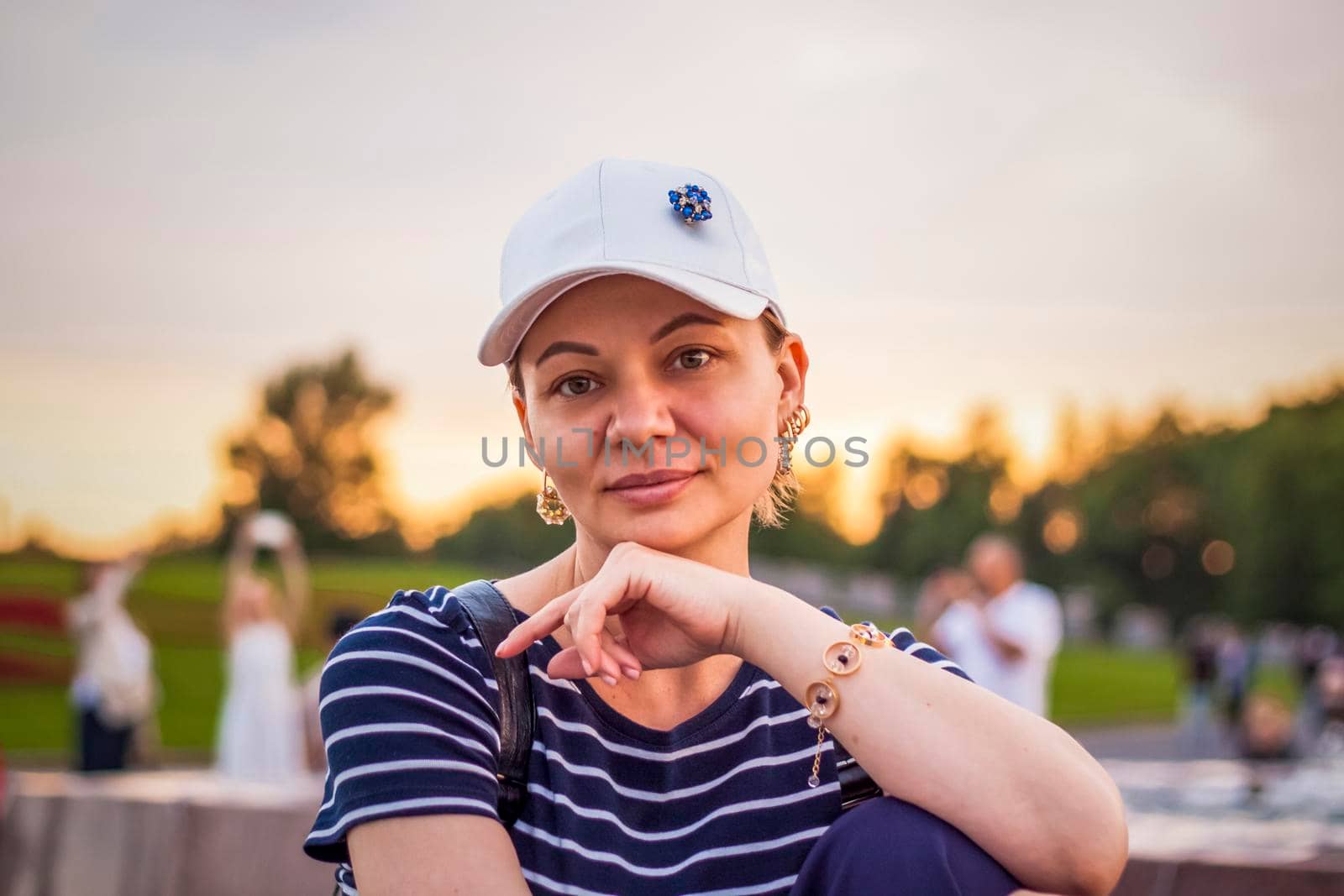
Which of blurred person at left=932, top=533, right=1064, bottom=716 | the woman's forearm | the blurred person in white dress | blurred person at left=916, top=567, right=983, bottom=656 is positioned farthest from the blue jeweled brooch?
the blurred person in white dress

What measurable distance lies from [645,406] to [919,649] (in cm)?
71

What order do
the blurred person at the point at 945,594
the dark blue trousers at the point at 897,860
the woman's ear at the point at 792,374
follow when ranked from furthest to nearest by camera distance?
the blurred person at the point at 945,594, the woman's ear at the point at 792,374, the dark blue trousers at the point at 897,860

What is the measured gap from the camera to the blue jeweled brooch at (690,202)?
217cm

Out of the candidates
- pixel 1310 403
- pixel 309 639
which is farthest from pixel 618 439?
pixel 1310 403

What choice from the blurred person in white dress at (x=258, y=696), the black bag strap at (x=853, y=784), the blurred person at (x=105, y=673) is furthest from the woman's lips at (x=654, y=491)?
the blurred person at (x=105, y=673)

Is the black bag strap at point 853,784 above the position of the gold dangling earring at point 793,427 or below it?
below

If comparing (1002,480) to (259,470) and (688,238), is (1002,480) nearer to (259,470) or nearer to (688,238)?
(259,470)

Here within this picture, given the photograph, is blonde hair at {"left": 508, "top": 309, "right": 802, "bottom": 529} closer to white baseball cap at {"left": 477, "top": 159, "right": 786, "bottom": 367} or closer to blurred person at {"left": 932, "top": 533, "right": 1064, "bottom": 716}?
white baseball cap at {"left": 477, "top": 159, "right": 786, "bottom": 367}

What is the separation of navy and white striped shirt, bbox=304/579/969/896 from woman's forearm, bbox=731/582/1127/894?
0.23m

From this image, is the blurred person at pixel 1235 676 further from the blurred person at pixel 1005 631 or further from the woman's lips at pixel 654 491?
the woman's lips at pixel 654 491

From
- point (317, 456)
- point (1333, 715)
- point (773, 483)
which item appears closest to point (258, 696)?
point (773, 483)

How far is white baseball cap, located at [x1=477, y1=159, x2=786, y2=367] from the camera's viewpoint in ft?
6.81

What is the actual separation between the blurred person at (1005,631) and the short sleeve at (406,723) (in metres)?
6.14

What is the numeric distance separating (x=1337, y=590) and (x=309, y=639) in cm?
4142
